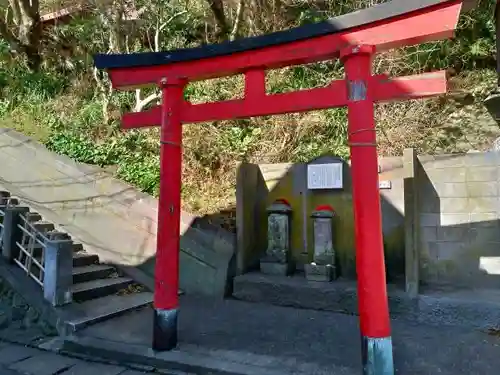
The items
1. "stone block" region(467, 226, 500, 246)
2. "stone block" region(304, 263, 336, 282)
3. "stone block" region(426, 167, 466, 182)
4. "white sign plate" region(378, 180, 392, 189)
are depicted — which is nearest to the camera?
"stone block" region(467, 226, 500, 246)

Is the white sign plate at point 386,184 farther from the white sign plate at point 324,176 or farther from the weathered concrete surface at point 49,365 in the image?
the weathered concrete surface at point 49,365

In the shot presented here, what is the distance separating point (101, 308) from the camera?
5582mm

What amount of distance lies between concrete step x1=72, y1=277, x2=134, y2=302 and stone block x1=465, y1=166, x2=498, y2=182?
5.60 m

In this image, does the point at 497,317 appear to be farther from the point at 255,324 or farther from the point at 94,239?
the point at 94,239

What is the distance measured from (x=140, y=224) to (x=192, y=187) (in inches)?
76.8

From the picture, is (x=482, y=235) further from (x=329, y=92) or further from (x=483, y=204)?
(x=329, y=92)

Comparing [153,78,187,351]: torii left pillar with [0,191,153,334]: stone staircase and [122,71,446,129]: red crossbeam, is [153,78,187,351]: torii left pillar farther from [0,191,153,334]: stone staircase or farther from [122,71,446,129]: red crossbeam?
[0,191,153,334]: stone staircase

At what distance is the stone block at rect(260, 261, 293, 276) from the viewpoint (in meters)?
6.52

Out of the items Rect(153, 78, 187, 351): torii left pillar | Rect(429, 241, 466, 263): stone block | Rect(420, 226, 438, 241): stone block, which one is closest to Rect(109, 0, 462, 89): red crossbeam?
Rect(153, 78, 187, 351): torii left pillar

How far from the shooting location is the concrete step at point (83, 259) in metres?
6.55

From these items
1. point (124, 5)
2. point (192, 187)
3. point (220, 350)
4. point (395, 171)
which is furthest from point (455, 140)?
point (124, 5)

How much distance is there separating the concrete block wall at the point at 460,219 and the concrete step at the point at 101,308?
170 inches

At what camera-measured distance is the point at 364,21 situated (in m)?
3.61

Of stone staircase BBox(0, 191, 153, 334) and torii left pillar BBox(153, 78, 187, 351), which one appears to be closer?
torii left pillar BBox(153, 78, 187, 351)
